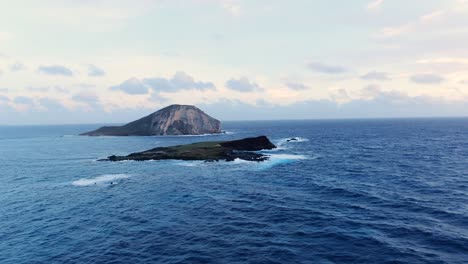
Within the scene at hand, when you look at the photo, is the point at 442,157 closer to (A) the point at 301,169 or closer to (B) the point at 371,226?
(A) the point at 301,169

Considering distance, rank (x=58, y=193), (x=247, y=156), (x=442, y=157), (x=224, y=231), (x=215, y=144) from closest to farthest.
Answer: (x=224, y=231) → (x=58, y=193) → (x=442, y=157) → (x=247, y=156) → (x=215, y=144)

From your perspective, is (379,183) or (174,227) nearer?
(174,227)

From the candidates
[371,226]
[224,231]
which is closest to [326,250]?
[371,226]

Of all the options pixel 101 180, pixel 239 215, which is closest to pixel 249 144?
pixel 101 180

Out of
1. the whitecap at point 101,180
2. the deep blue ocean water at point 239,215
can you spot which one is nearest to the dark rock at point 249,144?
the deep blue ocean water at point 239,215

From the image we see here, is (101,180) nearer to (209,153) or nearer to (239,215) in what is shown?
(239,215)

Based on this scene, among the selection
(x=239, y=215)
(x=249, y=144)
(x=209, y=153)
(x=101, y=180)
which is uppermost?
(x=249, y=144)

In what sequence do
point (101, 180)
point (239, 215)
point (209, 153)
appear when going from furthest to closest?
point (209, 153), point (101, 180), point (239, 215)
